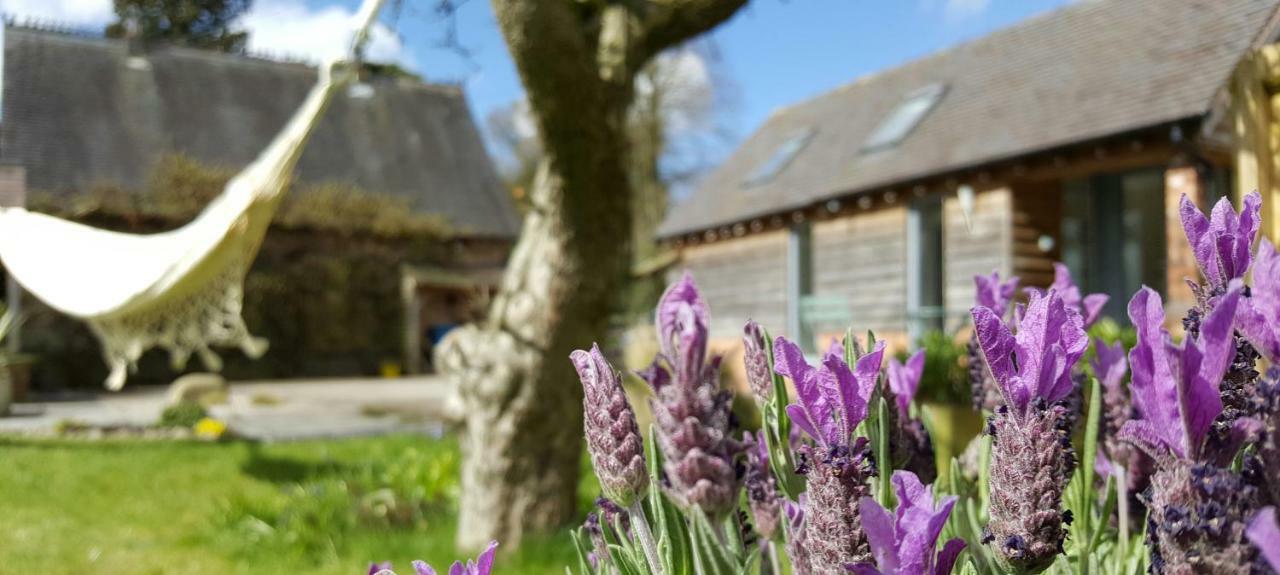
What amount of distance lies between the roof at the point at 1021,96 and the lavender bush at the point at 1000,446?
217 inches

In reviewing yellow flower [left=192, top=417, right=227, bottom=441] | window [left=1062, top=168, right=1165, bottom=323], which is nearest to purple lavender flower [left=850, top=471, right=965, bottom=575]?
yellow flower [left=192, top=417, right=227, bottom=441]

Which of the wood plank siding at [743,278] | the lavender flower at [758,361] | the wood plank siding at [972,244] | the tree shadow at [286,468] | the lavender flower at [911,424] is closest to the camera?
the lavender flower at [758,361]

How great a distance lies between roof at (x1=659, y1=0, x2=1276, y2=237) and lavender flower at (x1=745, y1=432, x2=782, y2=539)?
17.8 ft

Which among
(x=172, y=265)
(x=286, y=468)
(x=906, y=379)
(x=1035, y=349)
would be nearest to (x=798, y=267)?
(x=286, y=468)

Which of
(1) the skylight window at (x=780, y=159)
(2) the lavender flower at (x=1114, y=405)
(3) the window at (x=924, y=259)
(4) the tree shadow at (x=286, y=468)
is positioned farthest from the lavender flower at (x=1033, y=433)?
(1) the skylight window at (x=780, y=159)

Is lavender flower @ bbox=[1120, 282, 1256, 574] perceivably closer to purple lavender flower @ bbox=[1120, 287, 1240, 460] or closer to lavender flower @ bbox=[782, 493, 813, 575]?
purple lavender flower @ bbox=[1120, 287, 1240, 460]

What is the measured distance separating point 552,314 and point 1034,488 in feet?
10.0

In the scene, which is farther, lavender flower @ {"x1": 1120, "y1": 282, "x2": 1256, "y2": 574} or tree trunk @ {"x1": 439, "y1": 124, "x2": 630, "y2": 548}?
tree trunk @ {"x1": 439, "y1": 124, "x2": 630, "y2": 548}

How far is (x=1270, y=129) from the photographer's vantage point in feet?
5.82

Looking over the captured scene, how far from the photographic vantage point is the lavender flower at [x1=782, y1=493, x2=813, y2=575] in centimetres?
70

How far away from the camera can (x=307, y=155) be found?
17.7 meters

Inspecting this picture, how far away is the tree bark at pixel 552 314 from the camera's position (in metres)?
3.47

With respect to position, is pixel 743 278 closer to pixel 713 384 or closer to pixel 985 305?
pixel 985 305

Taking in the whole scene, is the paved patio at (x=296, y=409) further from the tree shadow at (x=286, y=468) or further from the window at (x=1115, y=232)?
the window at (x=1115, y=232)
